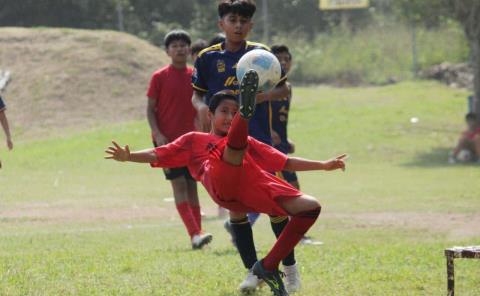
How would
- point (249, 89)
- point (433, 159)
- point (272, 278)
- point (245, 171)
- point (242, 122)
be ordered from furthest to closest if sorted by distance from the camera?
point (433, 159) < point (272, 278) < point (245, 171) < point (242, 122) < point (249, 89)

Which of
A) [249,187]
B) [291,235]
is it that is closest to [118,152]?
[249,187]

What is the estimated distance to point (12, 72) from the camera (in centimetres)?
2886

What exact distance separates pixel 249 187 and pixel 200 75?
1836 mm

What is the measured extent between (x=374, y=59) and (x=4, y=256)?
31573 mm

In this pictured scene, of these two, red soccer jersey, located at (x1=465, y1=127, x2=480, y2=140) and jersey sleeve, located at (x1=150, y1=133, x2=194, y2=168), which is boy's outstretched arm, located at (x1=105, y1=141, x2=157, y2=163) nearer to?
jersey sleeve, located at (x1=150, y1=133, x2=194, y2=168)

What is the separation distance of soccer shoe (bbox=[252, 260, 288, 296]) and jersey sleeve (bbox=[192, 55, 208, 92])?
6.52ft

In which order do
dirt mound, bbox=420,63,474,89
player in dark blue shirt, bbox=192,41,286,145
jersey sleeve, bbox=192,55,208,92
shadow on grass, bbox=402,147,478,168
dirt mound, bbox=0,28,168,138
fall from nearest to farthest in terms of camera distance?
player in dark blue shirt, bbox=192,41,286,145, jersey sleeve, bbox=192,55,208,92, shadow on grass, bbox=402,147,478,168, dirt mound, bbox=0,28,168,138, dirt mound, bbox=420,63,474,89

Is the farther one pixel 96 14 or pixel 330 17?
pixel 330 17

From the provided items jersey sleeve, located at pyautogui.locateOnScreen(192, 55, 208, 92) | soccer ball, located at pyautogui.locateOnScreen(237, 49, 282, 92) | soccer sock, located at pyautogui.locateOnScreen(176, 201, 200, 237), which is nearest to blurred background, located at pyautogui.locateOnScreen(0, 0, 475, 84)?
soccer sock, located at pyautogui.locateOnScreen(176, 201, 200, 237)

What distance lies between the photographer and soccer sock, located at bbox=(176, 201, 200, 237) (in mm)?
9805

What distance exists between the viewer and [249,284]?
6789 mm

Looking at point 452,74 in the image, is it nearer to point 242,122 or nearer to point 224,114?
point 224,114

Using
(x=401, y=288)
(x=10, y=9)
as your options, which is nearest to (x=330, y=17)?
(x=10, y=9)

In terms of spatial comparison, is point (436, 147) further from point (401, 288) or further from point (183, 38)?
point (401, 288)
